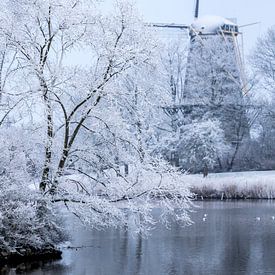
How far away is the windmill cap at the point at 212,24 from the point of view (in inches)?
1801

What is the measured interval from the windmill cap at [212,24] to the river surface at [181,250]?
24.1 metres

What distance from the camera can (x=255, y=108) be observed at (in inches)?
1715

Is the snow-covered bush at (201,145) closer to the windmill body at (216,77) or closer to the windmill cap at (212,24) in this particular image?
the windmill body at (216,77)

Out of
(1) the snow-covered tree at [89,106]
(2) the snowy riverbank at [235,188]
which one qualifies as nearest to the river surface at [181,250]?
(1) the snow-covered tree at [89,106]

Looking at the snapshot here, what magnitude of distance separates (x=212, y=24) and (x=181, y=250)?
103 feet

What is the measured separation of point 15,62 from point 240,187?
19.0m

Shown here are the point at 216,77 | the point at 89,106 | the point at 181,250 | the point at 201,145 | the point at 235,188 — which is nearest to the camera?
the point at 89,106

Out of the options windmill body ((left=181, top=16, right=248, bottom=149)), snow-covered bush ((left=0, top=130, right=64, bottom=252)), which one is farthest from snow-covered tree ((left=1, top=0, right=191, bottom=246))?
windmill body ((left=181, top=16, right=248, bottom=149))

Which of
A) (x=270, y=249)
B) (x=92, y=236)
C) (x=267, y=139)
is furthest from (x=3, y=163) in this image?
(x=267, y=139)

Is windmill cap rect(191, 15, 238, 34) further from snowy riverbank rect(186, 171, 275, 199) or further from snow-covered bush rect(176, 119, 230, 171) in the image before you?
snowy riverbank rect(186, 171, 275, 199)

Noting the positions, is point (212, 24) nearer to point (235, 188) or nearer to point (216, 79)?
point (216, 79)

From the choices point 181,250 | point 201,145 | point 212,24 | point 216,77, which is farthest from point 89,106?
point 212,24

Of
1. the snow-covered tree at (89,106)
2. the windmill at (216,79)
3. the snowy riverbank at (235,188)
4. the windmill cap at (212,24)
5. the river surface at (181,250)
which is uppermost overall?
the windmill cap at (212,24)

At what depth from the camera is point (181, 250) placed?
17000 millimetres
